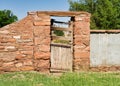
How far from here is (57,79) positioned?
41.8 ft

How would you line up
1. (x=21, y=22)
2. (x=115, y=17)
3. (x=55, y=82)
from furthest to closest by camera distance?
(x=115, y=17)
(x=21, y=22)
(x=55, y=82)

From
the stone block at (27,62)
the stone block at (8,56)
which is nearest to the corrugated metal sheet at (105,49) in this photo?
the stone block at (27,62)

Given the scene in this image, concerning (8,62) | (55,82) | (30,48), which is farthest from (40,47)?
(55,82)

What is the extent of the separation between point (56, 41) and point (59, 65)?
1195 millimetres

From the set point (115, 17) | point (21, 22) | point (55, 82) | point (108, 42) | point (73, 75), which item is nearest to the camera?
point (55, 82)

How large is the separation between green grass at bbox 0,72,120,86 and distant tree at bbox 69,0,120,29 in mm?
23338

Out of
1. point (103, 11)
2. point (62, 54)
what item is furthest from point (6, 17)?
point (62, 54)

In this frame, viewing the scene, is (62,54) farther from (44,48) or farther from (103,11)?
(103,11)

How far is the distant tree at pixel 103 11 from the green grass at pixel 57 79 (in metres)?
23.3

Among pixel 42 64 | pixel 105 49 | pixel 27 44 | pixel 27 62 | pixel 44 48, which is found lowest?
pixel 42 64

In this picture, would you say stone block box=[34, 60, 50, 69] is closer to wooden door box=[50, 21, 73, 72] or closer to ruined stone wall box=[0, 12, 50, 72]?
ruined stone wall box=[0, 12, 50, 72]

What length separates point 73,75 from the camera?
1301 cm

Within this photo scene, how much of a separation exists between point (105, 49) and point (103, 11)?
22469mm

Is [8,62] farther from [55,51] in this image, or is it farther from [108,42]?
[108,42]
